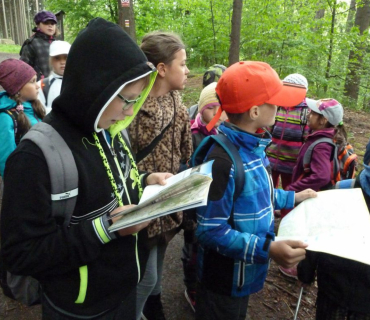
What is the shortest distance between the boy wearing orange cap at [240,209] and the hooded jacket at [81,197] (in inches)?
20.6

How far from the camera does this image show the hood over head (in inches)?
47.9

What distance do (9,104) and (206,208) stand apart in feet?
7.70

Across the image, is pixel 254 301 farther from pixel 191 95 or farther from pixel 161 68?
pixel 191 95

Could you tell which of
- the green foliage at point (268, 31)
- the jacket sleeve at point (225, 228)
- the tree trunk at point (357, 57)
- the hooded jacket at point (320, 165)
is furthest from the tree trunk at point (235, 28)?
the jacket sleeve at point (225, 228)

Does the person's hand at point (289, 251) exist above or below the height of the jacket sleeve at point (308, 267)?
above

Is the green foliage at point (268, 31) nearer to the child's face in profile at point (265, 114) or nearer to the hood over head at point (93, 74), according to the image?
the child's face in profile at point (265, 114)

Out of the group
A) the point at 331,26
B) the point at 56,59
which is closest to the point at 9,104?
the point at 56,59

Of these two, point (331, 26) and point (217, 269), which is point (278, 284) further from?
point (331, 26)

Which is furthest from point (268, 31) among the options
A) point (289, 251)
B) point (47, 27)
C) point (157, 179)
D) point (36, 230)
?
point (36, 230)

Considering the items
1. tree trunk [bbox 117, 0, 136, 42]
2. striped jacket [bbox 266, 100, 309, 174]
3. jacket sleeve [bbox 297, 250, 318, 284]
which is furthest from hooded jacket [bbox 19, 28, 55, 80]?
jacket sleeve [bbox 297, 250, 318, 284]

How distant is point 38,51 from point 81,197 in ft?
16.4

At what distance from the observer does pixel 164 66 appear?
220 centimetres

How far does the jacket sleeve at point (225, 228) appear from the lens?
1.61 m

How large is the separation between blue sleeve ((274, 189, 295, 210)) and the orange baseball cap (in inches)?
24.8
